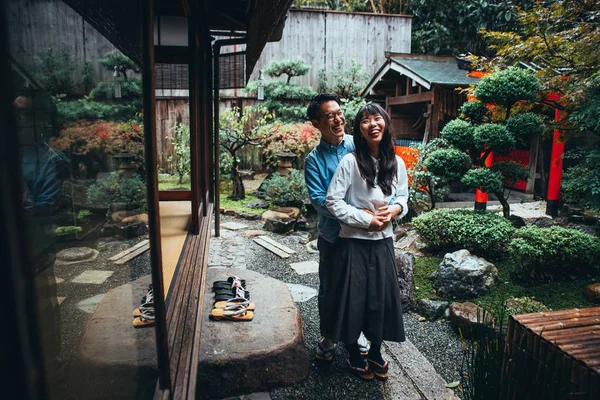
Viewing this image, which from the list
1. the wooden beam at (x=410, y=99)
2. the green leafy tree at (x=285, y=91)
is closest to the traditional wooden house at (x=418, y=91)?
the wooden beam at (x=410, y=99)

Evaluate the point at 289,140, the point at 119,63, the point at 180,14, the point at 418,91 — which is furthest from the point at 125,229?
the point at 418,91

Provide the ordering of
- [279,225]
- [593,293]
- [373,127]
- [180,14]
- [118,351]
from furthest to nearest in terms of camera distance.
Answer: [279,225]
[593,293]
[180,14]
[373,127]
[118,351]

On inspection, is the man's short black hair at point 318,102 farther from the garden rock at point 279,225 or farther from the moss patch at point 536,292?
the garden rock at point 279,225

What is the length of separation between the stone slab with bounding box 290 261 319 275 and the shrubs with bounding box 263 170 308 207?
296 cm

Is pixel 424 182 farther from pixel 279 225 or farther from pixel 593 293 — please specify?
pixel 593 293

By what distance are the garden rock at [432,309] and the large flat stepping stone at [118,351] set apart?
378cm

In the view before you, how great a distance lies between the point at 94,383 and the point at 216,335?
7.78 ft

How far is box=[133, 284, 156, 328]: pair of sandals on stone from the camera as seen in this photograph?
121 cm

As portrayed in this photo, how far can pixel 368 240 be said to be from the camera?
2.91 m

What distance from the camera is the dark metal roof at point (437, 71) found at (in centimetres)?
887

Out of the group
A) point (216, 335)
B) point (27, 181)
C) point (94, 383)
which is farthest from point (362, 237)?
point (27, 181)

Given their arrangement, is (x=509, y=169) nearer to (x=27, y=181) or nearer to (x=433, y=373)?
(x=433, y=373)

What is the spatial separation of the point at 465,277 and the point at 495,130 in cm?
240

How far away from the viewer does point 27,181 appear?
0.51 m
